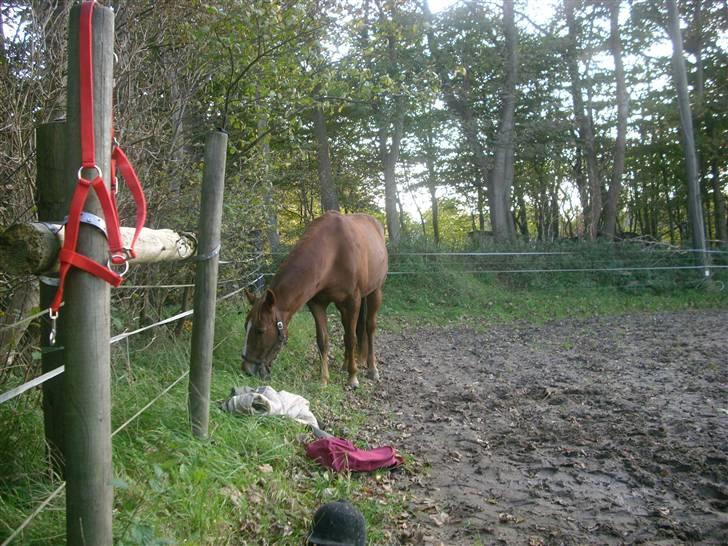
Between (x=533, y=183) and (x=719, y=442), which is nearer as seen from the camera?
(x=719, y=442)

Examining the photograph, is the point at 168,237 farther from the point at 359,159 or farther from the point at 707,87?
the point at 707,87

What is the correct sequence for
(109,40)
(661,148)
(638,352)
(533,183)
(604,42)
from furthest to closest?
1. (533,183)
2. (661,148)
3. (604,42)
4. (638,352)
5. (109,40)

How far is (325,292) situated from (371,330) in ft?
3.47

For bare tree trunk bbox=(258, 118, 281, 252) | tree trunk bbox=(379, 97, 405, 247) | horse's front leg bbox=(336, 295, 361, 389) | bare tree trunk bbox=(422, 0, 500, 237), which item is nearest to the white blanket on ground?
horse's front leg bbox=(336, 295, 361, 389)

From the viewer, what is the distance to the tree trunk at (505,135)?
1695 cm

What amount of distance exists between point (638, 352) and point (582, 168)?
49.7 ft

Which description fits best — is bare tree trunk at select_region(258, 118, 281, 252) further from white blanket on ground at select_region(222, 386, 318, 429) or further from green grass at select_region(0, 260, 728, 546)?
white blanket on ground at select_region(222, 386, 318, 429)

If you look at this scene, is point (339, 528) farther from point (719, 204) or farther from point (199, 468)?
point (719, 204)

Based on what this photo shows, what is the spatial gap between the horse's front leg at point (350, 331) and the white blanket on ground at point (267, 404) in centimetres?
148

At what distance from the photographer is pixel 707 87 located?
18.2 meters

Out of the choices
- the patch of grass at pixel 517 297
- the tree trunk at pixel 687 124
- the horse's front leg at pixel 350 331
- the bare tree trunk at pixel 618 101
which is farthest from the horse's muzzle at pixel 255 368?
the bare tree trunk at pixel 618 101

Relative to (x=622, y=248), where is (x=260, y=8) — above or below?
above

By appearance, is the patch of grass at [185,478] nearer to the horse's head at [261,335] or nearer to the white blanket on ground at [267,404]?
the white blanket on ground at [267,404]

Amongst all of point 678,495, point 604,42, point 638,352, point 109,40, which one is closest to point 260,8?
point 109,40
